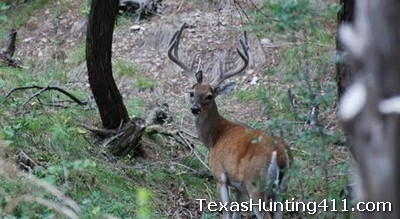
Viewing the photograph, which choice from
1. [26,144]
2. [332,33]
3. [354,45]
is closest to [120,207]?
[26,144]

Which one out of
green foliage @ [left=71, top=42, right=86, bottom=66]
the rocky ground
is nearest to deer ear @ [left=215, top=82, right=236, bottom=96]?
the rocky ground

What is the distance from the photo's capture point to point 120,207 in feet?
20.5

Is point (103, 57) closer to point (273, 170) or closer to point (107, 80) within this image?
point (107, 80)

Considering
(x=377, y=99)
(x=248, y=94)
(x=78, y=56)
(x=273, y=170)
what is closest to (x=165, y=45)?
(x=78, y=56)

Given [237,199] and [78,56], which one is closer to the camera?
[237,199]

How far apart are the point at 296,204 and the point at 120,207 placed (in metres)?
1.37

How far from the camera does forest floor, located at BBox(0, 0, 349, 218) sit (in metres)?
6.64

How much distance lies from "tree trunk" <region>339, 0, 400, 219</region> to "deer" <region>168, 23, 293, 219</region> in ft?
8.27

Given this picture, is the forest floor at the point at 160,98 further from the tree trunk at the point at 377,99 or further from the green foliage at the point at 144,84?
the tree trunk at the point at 377,99

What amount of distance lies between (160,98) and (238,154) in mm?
5009

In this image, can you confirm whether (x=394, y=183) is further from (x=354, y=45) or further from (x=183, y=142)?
(x=183, y=142)

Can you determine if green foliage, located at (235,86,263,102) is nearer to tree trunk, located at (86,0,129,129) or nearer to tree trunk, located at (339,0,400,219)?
tree trunk, located at (86,0,129,129)

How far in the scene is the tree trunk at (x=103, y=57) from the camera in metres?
7.50

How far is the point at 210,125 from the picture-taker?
24.7 feet
